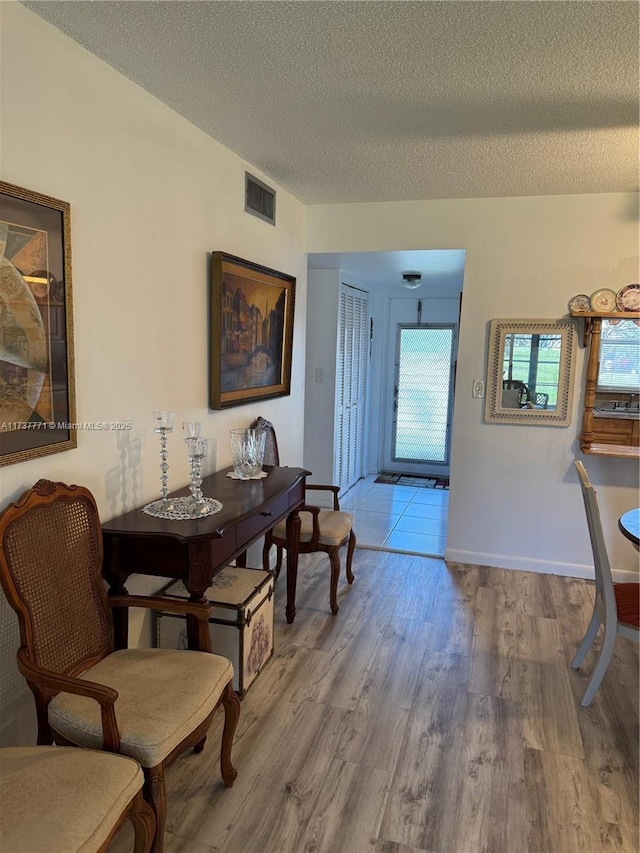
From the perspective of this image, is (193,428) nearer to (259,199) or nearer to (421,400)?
(259,199)

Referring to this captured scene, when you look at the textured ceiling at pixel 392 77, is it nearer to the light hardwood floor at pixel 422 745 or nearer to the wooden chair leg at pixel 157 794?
the wooden chair leg at pixel 157 794

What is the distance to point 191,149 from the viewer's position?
2.56 meters

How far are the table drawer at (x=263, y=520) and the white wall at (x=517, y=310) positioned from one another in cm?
164

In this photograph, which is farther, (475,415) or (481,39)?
(475,415)

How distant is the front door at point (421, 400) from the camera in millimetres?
6566

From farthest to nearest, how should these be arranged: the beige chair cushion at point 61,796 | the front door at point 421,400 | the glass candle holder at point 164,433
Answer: the front door at point 421,400
the glass candle holder at point 164,433
the beige chair cushion at point 61,796

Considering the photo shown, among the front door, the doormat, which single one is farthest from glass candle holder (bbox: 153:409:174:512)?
the front door

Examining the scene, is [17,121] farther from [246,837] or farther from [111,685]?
[246,837]

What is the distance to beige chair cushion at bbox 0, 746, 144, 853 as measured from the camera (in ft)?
3.88

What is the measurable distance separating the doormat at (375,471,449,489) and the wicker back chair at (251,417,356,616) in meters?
2.88

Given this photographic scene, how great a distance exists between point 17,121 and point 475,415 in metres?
3.07

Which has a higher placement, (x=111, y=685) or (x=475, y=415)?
(x=475, y=415)

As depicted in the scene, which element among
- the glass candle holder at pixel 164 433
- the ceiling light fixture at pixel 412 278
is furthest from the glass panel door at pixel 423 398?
the glass candle holder at pixel 164 433

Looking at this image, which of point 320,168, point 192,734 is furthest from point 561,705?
point 320,168
